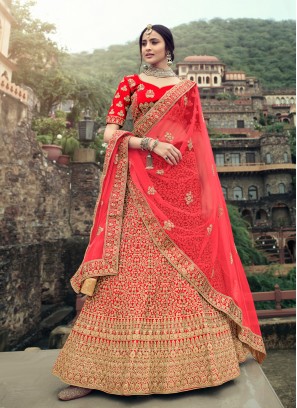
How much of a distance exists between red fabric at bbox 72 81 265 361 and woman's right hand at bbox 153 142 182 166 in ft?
0.28

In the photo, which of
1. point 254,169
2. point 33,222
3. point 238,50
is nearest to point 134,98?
point 33,222

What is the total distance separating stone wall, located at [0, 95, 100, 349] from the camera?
5.56m

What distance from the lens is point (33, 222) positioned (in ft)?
22.4

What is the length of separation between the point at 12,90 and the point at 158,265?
5.56 metres

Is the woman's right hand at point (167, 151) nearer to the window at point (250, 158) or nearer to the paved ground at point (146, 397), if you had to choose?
the paved ground at point (146, 397)

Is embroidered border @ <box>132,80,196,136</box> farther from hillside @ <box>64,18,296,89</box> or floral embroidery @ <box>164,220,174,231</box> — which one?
hillside @ <box>64,18,296,89</box>

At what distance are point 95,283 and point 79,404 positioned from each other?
58 cm

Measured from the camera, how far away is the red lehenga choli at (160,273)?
1.48 m

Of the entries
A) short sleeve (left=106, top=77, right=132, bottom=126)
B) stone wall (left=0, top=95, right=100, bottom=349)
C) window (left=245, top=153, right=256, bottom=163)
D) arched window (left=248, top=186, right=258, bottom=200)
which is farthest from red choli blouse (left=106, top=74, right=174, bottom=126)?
window (left=245, top=153, right=256, bottom=163)

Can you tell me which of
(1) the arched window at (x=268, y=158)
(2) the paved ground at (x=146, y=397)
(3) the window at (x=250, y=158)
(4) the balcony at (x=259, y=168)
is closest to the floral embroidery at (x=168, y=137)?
(2) the paved ground at (x=146, y=397)

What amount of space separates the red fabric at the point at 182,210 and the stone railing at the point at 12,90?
4.65 meters

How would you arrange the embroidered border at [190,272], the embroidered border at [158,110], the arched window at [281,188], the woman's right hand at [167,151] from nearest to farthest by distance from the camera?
the embroidered border at [190,272]
the woman's right hand at [167,151]
the embroidered border at [158,110]
the arched window at [281,188]

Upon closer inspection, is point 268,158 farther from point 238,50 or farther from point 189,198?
point 238,50

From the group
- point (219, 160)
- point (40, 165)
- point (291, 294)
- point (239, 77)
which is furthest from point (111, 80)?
point (239, 77)
